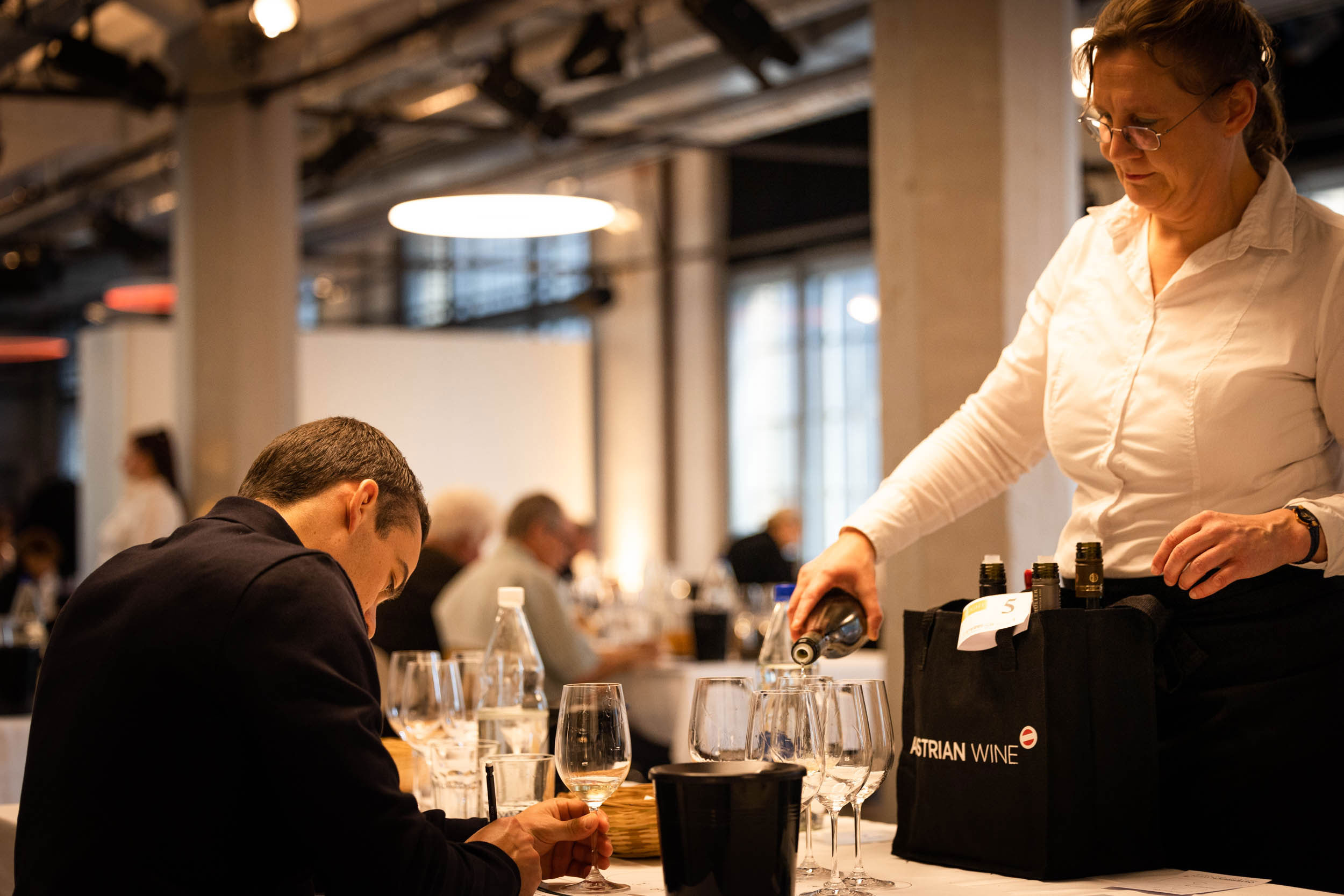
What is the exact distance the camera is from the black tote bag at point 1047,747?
1618 mm

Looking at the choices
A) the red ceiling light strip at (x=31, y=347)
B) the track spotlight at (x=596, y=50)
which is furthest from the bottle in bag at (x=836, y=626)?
the red ceiling light strip at (x=31, y=347)

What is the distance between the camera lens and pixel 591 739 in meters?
1.68

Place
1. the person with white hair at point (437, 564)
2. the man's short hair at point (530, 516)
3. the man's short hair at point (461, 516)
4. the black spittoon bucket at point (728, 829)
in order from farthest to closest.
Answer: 1. the man's short hair at point (461, 516)
2. the man's short hair at point (530, 516)
3. the person with white hair at point (437, 564)
4. the black spittoon bucket at point (728, 829)

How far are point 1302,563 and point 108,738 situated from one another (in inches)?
52.5

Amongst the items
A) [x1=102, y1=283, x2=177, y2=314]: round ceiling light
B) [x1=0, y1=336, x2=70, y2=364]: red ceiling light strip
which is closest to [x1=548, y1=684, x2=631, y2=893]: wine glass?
[x1=102, y1=283, x2=177, y2=314]: round ceiling light

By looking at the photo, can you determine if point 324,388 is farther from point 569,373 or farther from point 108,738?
point 108,738

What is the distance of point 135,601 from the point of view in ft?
4.63

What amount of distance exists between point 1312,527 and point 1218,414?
0.59 ft

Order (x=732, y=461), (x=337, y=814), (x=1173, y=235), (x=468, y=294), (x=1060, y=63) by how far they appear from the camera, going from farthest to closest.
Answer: (x=468, y=294), (x=732, y=461), (x=1060, y=63), (x=1173, y=235), (x=337, y=814)

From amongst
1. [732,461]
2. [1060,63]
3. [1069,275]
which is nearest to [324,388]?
[732,461]

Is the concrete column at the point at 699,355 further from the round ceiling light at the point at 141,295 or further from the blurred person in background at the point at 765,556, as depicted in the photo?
the round ceiling light at the point at 141,295

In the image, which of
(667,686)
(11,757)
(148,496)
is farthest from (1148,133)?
(148,496)

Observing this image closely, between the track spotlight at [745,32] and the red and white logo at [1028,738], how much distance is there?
467 cm

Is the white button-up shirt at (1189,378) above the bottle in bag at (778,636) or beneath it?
above
